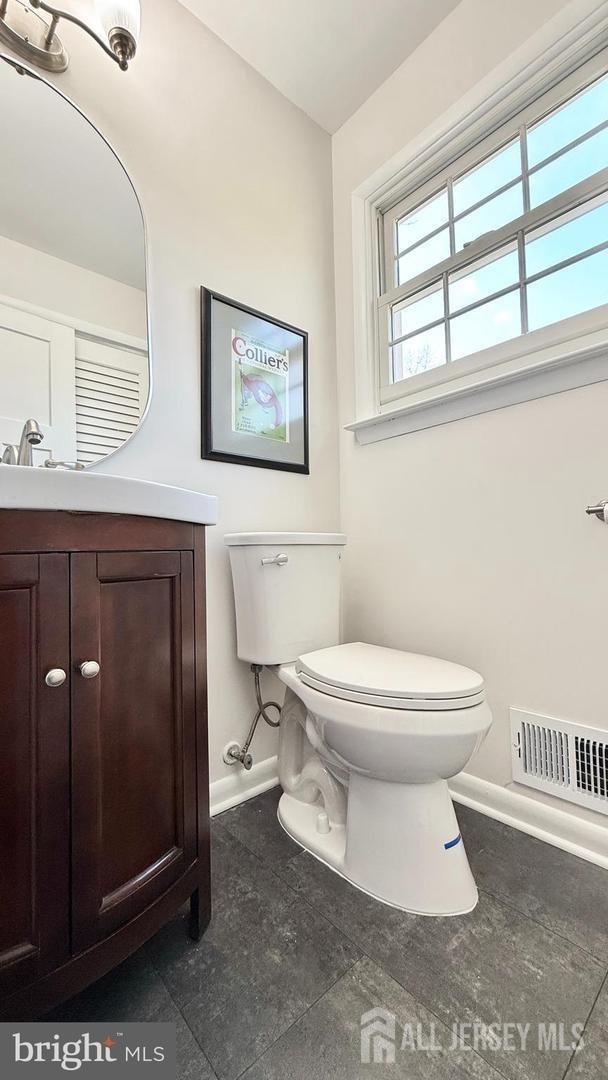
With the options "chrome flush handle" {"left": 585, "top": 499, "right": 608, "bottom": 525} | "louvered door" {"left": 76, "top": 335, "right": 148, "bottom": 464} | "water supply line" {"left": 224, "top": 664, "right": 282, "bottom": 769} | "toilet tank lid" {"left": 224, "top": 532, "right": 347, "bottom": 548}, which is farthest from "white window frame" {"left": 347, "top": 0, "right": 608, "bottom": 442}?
"water supply line" {"left": 224, "top": 664, "right": 282, "bottom": 769}

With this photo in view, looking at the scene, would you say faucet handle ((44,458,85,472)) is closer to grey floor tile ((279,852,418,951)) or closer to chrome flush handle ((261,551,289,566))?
chrome flush handle ((261,551,289,566))

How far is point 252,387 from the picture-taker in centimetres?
135

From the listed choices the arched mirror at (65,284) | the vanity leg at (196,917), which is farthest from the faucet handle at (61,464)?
the vanity leg at (196,917)

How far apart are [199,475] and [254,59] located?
138cm

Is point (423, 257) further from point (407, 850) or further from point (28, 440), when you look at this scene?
point (407, 850)

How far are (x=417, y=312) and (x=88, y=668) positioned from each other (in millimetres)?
1500

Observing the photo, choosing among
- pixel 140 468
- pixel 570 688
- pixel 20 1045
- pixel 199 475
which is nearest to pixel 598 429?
pixel 570 688

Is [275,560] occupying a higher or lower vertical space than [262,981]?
higher

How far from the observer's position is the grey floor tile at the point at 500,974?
0.64 metres

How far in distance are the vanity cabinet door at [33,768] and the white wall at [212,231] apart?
23.0 inches

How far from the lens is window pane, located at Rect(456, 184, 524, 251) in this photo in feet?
4.03

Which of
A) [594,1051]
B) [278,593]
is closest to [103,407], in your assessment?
[278,593]

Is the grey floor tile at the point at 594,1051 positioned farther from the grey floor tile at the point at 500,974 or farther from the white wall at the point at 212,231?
the white wall at the point at 212,231

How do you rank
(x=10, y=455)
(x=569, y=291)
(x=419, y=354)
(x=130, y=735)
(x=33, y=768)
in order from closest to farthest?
1. (x=33, y=768)
2. (x=130, y=735)
3. (x=10, y=455)
4. (x=569, y=291)
5. (x=419, y=354)
